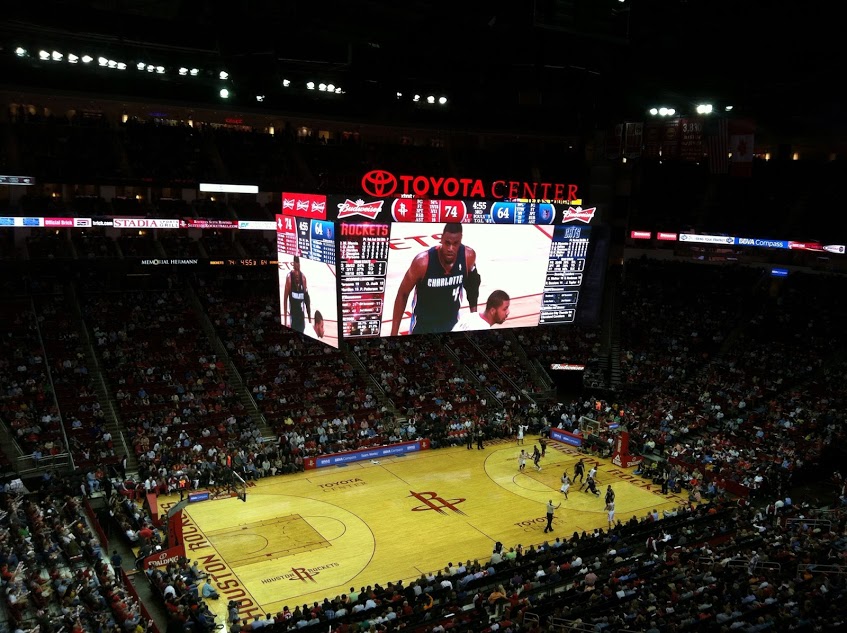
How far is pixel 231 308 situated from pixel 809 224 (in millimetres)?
31102

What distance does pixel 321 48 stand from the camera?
111 feet

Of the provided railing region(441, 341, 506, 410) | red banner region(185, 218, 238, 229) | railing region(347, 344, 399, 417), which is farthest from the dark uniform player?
red banner region(185, 218, 238, 229)

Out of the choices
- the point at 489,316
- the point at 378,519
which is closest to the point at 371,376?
the point at 489,316

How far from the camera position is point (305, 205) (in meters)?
26.2

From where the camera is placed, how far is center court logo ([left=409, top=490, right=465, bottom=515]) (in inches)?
1081

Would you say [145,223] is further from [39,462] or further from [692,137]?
[692,137]

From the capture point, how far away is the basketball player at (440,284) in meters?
28.2

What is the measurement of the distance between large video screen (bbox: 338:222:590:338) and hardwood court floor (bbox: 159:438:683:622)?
19.7ft

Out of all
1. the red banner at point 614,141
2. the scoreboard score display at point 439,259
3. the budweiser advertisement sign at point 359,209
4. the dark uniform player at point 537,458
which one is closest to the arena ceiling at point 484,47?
the red banner at point 614,141

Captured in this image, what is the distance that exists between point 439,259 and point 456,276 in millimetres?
1029

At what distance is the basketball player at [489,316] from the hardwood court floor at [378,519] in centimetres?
599

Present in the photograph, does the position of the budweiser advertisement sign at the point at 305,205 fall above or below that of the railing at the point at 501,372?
above

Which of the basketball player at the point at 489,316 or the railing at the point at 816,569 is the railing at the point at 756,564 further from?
the basketball player at the point at 489,316

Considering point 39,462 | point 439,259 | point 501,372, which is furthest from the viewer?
point 501,372
